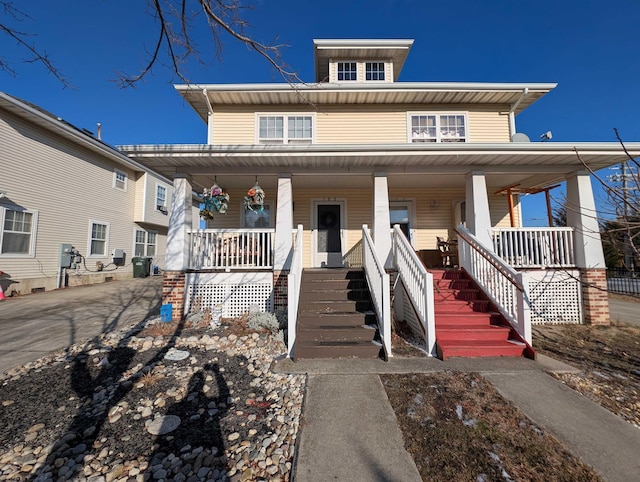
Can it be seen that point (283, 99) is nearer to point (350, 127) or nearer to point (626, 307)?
point (350, 127)

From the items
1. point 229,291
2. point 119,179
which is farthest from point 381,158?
point 119,179

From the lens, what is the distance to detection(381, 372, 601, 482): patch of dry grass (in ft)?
6.95

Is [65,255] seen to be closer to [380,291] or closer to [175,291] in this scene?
[175,291]

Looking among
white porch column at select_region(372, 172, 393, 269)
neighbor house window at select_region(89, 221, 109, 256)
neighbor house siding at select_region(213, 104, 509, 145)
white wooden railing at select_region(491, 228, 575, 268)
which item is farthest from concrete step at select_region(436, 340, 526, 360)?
neighbor house window at select_region(89, 221, 109, 256)

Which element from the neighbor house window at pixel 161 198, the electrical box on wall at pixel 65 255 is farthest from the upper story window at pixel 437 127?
the neighbor house window at pixel 161 198

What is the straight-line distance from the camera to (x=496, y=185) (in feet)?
26.3

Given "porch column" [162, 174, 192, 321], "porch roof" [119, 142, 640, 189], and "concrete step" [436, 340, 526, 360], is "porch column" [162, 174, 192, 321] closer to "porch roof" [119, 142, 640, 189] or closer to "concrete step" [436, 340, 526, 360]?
"porch roof" [119, 142, 640, 189]

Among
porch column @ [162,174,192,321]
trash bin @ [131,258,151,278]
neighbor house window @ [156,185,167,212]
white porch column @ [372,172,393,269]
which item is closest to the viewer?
porch column @ [162,174,192,321]

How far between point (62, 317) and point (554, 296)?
→ 460 inches

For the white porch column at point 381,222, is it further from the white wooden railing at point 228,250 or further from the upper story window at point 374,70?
the upper story window at point 374,70

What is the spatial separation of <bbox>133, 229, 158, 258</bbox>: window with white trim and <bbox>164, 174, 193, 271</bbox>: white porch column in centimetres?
1143

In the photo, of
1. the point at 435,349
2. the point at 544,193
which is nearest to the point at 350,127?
the point at 544,193

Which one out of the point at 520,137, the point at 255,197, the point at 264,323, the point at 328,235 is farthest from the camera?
the point at 328,235

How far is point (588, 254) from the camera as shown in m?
6.20
